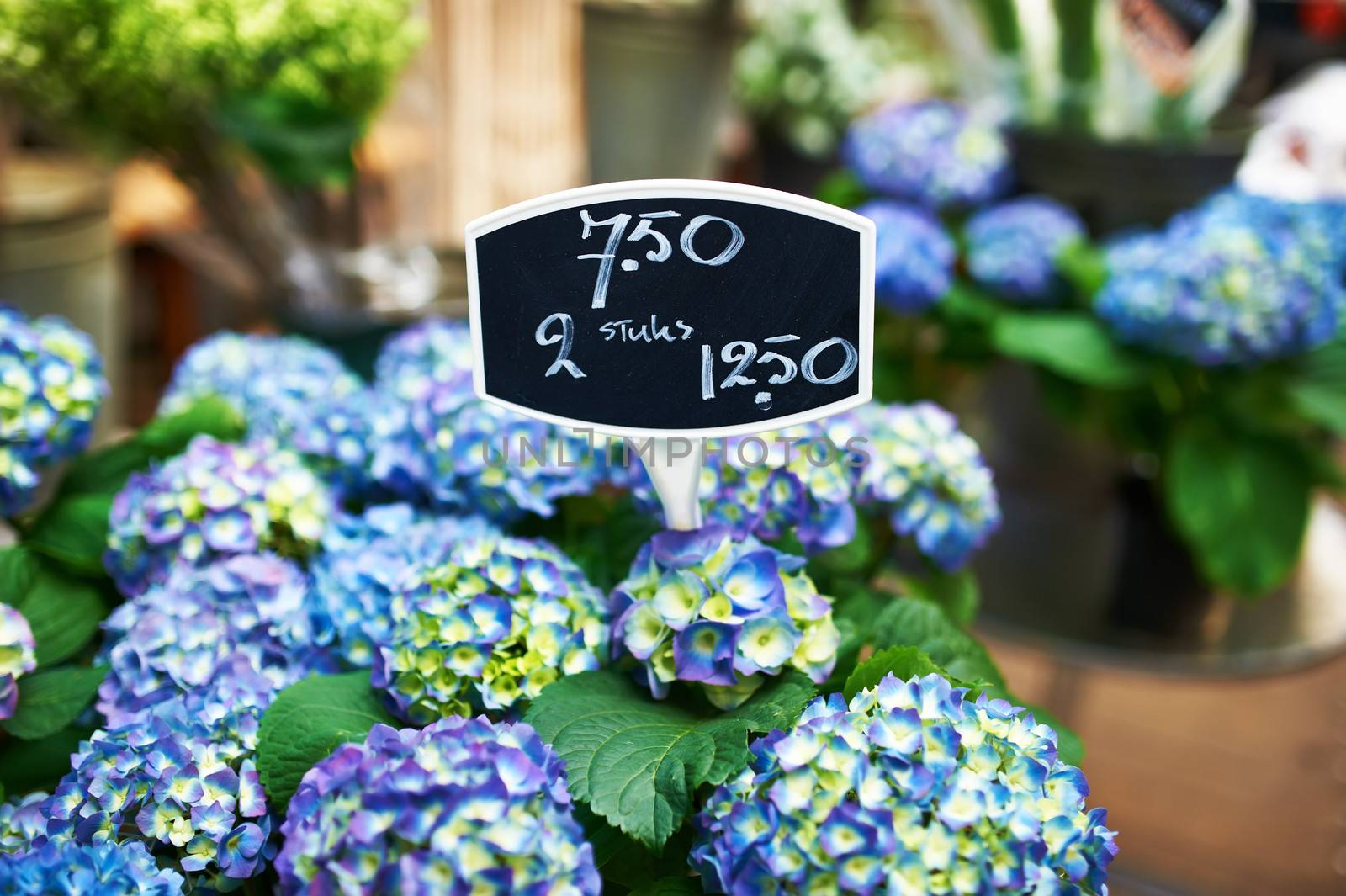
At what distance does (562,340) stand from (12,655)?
0.40 m

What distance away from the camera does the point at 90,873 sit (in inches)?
23.4

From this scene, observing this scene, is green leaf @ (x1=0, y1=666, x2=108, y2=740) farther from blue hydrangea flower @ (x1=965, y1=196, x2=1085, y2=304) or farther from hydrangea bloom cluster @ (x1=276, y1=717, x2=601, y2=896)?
blue hydrangea flower @ (x1=965, y1=196, x2=1085, y2=304)

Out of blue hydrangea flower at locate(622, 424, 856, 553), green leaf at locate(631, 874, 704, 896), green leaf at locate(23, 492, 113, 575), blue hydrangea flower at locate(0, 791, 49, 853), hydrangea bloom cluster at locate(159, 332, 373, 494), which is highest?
hydrangea bloom cluster at locate(159, 332, 373, 494)

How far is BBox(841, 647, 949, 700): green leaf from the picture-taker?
2.13 ft

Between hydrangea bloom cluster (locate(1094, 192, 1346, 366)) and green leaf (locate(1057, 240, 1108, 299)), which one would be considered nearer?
hydrangea bloom cluster (locate(1094, 192, 1346, 366))

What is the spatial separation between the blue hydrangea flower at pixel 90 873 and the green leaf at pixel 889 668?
0.39 metres

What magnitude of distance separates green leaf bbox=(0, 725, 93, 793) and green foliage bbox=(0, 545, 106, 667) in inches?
2.2

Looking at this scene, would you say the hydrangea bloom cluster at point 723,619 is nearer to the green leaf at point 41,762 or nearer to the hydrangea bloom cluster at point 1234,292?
the green leaf at point 41,762

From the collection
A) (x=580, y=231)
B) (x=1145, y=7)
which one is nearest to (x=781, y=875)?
(x=580, y=231)

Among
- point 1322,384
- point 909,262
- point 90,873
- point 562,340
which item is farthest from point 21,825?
point 1322,384

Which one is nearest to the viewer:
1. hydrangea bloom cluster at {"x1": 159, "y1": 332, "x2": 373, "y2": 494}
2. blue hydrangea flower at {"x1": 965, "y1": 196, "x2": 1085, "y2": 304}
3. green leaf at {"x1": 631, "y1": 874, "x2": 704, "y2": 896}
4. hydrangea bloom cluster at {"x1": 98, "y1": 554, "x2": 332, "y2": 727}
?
green leaf at {"x1": 631, "y1": 874, "x2": 704, "y2": 896}

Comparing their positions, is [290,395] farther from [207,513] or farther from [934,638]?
[934,638]

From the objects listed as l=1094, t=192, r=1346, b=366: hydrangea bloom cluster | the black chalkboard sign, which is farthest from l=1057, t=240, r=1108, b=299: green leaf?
the black chalkboard sign

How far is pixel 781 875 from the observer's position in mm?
540
